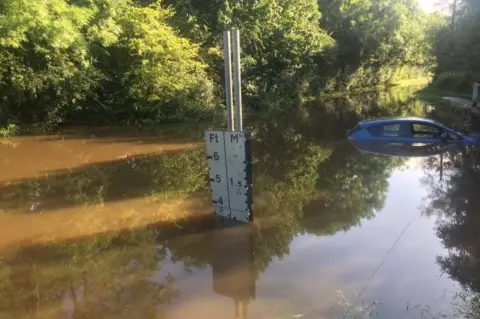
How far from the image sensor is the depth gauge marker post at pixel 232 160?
837cm

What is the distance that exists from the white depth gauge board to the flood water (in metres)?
0.36

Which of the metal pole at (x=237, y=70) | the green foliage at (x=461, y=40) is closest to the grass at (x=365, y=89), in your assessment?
the green foliage at (x=461, y=40)

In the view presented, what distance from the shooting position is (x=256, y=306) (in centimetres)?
632

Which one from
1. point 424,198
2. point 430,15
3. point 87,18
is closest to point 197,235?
point 424,198

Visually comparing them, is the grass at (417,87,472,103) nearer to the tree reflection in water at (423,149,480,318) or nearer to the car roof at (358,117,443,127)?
the car roof at (358,117,443,127)

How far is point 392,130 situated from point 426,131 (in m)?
1.15

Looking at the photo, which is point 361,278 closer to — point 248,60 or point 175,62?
point 175,62

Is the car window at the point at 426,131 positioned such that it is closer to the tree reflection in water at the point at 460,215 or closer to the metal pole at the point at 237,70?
the tree reflection in water at the point at 460,215

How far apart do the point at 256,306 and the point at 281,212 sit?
397cm

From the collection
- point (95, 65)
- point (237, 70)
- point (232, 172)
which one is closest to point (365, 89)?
point (95, 65)

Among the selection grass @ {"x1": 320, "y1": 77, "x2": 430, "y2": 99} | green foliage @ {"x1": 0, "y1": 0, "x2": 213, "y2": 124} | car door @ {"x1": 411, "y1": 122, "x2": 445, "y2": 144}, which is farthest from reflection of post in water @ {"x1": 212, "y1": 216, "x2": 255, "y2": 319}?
grass @ {"x1": 320, "y1": 77, "x2": 430, "y2": 99}

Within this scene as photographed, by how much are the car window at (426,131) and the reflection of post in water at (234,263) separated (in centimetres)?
977

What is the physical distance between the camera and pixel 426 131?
1628 cm

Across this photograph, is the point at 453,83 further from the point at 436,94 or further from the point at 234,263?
the point at 234,263
